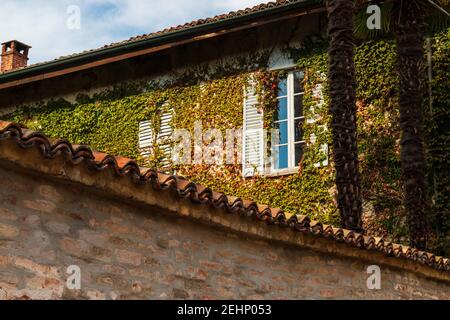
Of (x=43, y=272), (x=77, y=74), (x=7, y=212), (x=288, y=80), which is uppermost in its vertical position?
(x=77, y=74)

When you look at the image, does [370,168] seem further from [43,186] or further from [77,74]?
[43,186]

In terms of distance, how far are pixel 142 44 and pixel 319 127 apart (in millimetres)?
4102

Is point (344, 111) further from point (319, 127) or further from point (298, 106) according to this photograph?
point (298, 106)

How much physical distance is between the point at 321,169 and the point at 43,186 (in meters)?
8.21

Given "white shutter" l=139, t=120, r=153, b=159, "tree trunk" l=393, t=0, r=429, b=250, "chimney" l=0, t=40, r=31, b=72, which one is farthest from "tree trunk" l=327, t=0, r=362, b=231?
"chimney" l=0, t=40, r=31, b=72

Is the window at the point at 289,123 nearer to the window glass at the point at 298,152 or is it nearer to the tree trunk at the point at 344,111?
the window glass at the point at 298,152

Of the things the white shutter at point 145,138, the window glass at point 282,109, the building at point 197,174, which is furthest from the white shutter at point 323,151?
the white shutter at point 145,138

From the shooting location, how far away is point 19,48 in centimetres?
1962

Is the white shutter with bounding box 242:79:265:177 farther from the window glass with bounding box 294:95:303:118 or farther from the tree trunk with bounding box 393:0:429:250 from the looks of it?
the tree trunk with bounding box 393:0:429:250

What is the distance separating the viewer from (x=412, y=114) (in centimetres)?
1087

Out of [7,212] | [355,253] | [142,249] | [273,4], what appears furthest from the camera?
[273,4]

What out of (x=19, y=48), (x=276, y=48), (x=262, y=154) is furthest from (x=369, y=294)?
(x=19, y=48)

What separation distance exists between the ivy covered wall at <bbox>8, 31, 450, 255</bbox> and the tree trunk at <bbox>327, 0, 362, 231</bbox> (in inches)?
118

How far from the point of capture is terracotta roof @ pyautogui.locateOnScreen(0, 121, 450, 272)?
4.91 meters
